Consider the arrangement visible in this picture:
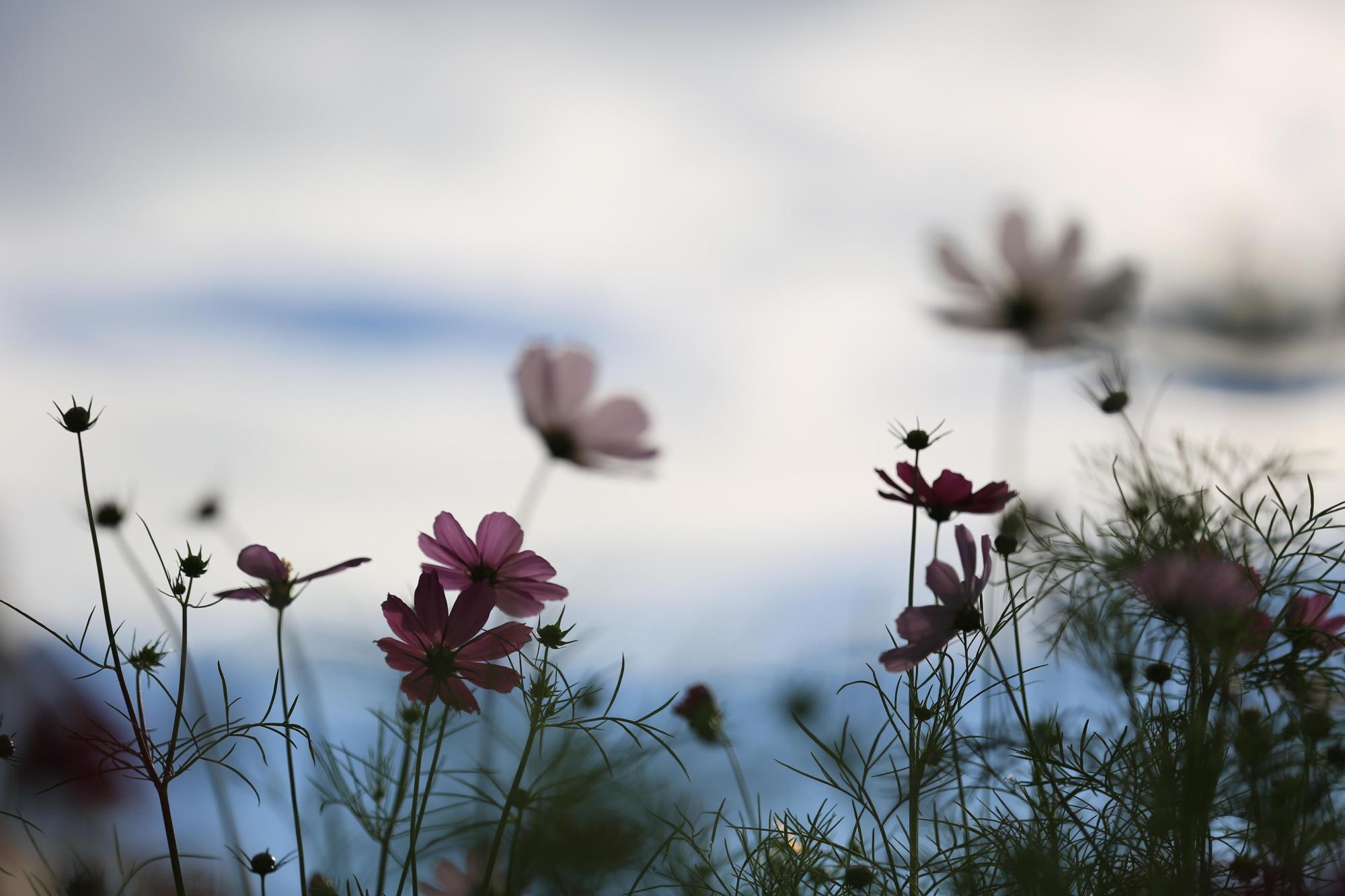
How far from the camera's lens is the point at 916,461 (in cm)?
54

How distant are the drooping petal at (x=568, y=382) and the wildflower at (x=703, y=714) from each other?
0.20 meters

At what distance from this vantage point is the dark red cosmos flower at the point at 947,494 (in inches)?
21.7

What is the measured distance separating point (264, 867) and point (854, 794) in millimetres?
367

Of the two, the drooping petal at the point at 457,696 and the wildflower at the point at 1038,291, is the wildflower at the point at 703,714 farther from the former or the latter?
the wildflower at the point at 1038,291

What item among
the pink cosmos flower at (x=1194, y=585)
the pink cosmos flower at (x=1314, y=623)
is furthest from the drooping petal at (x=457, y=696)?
A: the pink cosmos flower at (x=1314, y=623)

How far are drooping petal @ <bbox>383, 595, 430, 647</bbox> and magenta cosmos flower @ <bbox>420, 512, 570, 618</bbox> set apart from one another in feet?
0.09

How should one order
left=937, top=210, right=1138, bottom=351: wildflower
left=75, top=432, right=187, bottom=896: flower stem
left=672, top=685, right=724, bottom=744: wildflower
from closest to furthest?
left=75, top=432, right=187, bottom=896: flower stem → left=672, top=685, right=724, bottom=744: wildflower → left=937, top=210, right=1138, bottom=351: wildflower

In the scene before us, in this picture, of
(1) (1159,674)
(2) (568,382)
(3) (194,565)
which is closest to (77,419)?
(3) (194,565)

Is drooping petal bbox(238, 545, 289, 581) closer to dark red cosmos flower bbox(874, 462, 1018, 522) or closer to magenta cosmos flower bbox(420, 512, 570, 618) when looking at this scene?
magenta cosmos flower bbox(420, 512, 570, 618)

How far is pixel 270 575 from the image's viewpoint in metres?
0.45

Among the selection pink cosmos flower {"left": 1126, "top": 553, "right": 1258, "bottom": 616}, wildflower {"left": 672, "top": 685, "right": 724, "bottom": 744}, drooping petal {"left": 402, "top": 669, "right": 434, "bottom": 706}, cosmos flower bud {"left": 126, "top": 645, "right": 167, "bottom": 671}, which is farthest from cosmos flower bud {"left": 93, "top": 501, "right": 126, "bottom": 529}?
pink cosmos flower {"left": 1126, "top": 553, "right": 1258, "bottom": 616}

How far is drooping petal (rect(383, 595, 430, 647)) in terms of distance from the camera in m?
0.48

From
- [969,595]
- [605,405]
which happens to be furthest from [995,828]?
[605,405]

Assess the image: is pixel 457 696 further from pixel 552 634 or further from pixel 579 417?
pixel 579 417
